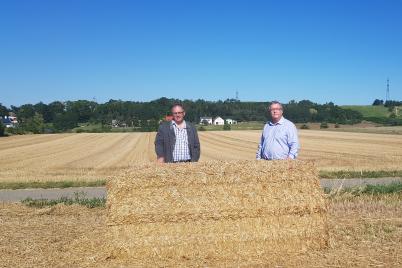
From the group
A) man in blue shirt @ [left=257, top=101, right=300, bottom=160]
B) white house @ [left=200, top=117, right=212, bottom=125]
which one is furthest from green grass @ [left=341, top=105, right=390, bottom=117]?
man in blue shirt @ [left=257, top=101, right=300, bottom=160]

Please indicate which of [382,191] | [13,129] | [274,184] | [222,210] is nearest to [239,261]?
[222,210]

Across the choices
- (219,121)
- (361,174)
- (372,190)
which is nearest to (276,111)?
(372,190)

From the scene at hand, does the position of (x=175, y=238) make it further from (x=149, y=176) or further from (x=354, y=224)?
(x=354, y=224)

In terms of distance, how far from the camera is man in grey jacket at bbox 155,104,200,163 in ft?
26.6

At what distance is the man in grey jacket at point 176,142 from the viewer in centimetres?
811

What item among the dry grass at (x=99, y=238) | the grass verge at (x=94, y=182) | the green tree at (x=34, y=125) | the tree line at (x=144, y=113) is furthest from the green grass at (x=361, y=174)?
the green tree at (x=34, y=125)

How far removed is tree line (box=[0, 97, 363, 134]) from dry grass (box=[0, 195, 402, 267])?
6956 centimetres

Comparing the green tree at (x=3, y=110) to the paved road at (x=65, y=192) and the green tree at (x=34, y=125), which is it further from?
the paved road at (x=65, y=192)

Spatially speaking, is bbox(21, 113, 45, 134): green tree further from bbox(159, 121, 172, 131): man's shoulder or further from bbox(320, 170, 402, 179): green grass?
bbox(159, 121, 172, 131): man's shoulder

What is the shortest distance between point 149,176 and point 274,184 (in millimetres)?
1874

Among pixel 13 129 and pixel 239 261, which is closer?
pixel 239 261

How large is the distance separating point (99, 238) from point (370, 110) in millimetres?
106395

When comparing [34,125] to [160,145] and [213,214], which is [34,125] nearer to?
[160,145]

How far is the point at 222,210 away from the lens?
7.02 metres
